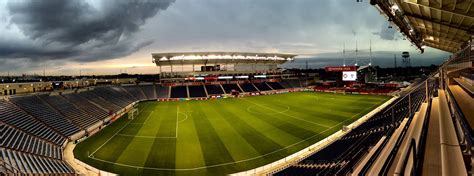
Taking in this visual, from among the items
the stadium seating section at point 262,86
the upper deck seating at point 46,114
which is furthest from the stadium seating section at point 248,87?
the upper deck seating at point 46,114

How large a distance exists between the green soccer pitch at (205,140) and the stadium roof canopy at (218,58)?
86.0 feet

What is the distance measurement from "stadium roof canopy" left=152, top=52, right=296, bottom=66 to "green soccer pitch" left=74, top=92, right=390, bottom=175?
26.2 metres

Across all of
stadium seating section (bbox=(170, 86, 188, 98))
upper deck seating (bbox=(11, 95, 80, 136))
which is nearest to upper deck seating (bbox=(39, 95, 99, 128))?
upper deck seating (bbox=(11, 95, 80, 136))

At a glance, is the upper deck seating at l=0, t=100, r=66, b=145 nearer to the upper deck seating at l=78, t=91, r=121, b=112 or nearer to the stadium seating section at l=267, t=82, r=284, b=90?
the upper deck seating at l=78, t=91, r=121, b=112

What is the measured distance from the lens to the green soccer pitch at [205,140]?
57.9 ft

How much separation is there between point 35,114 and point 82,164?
1232cm

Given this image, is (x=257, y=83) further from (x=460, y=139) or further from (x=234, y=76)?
(x=460, y=139)

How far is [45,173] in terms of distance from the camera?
1423 cm

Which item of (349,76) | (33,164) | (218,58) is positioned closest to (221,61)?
(218,58)

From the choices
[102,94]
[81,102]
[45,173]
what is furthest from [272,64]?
[45,173]

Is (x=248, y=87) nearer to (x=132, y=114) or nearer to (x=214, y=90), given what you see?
(x=214, y=90)

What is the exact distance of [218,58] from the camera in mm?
65438

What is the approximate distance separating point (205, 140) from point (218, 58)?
4383 centimetres

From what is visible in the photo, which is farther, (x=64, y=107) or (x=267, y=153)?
(x=64, y=107)
